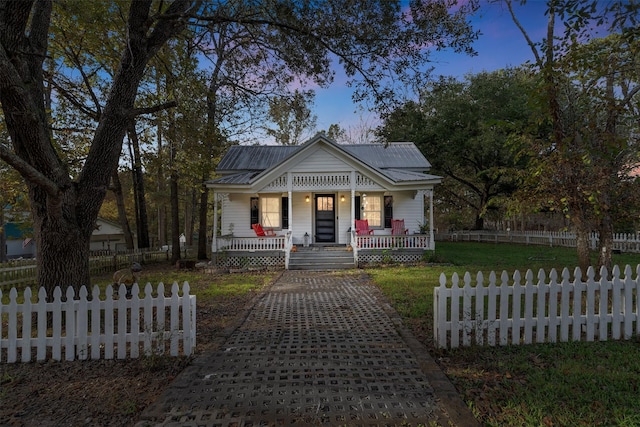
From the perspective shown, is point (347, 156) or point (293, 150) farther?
point (293, 150)

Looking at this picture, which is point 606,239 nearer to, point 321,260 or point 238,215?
point 321,260

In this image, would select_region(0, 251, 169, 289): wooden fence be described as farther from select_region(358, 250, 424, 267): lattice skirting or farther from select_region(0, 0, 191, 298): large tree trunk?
select_region(358, 250, 424, 267): lattice skirting

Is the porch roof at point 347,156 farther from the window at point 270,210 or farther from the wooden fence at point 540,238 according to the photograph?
the wooden fence at point 540,238

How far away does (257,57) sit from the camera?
7.69m

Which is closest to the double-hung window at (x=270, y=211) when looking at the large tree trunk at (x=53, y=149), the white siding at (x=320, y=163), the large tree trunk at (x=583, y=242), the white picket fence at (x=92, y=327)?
the white siding at (x=320, y=163)

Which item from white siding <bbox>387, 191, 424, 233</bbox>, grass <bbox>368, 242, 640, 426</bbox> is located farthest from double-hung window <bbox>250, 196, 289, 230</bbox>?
grass <bbox>368, 242, 640, 426</bbox>

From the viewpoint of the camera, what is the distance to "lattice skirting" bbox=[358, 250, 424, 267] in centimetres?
1393

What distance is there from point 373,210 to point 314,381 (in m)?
13.4

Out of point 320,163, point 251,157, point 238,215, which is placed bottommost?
point 238,215

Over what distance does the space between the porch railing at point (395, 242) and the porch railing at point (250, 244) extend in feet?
11.3

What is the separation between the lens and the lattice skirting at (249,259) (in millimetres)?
13906

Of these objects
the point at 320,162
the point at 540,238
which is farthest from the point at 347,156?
the point at 540,238

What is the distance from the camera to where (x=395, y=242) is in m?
14.2

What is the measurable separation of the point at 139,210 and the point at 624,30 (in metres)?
19.7
